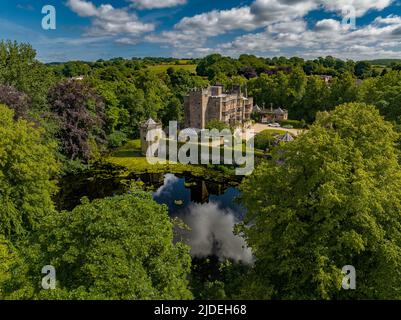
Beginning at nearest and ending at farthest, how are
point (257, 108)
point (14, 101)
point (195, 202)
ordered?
point (14, 101)
point (195, 202)
point (257, 108)

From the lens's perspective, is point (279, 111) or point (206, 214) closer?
point (206, 214)

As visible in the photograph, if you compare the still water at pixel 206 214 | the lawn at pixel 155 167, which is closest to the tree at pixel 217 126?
the lawn at pixel 155 167

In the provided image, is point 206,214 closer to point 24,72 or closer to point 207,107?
point 24,72

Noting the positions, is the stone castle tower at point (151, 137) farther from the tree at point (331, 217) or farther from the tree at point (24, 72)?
the tree at point (331, 217)

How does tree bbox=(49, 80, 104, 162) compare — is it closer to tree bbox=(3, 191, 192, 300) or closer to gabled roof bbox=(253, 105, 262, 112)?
tree bbox=(3, 191, 192, 300)

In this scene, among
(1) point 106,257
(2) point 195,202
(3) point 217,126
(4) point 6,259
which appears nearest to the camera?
(1) point 106,257

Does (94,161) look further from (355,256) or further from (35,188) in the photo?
(355,256)

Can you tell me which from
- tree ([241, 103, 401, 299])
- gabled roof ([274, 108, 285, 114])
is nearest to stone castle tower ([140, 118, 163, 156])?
gabled roof ([274, 108, 285, 114])

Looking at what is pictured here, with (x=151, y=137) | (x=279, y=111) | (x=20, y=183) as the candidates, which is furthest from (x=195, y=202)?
(x=279, y=111)
